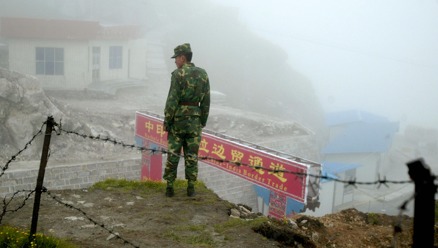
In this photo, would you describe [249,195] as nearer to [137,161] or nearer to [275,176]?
[137,161]

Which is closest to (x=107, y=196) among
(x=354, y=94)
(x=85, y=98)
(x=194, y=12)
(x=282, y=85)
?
(x=85, y=98)

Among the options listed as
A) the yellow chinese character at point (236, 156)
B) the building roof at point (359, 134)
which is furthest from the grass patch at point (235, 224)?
the building roof at point (359, 134)

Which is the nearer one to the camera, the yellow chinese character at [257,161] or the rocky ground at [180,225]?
the rocky ground at [180,225]

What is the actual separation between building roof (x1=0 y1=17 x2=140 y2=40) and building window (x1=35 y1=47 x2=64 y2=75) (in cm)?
109

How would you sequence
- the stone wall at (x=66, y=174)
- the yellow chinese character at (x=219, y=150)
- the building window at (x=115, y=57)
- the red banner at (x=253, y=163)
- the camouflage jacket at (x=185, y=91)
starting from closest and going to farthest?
the camouflage jacket at (x=185, y=91) < the red banner at (x=253, y=163) < the yellow chinese character at (x=219, y=150) < the stone wall at (x=66, y=174) < the building window at (x=115, y=57)

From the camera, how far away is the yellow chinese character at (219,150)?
14.5m

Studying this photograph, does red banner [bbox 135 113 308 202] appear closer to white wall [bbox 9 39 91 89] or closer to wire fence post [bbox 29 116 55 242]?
wire fence post [bbox 29 116 55 242]

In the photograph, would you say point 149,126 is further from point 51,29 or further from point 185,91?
point 51,29

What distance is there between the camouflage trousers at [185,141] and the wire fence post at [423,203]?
15.7ft

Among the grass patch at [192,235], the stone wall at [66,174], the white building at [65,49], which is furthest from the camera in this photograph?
the white building at [65,49]

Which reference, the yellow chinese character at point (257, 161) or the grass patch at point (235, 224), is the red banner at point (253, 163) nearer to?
the yellow chinese character at point (257, 161)

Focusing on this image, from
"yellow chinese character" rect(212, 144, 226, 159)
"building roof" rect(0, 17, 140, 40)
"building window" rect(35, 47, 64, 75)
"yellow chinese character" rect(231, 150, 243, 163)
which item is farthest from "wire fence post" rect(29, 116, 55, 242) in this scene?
"building window" rect(35, 47, 64, 75)

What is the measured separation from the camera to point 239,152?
13.8 meters

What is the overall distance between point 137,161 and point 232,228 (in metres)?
14.5
